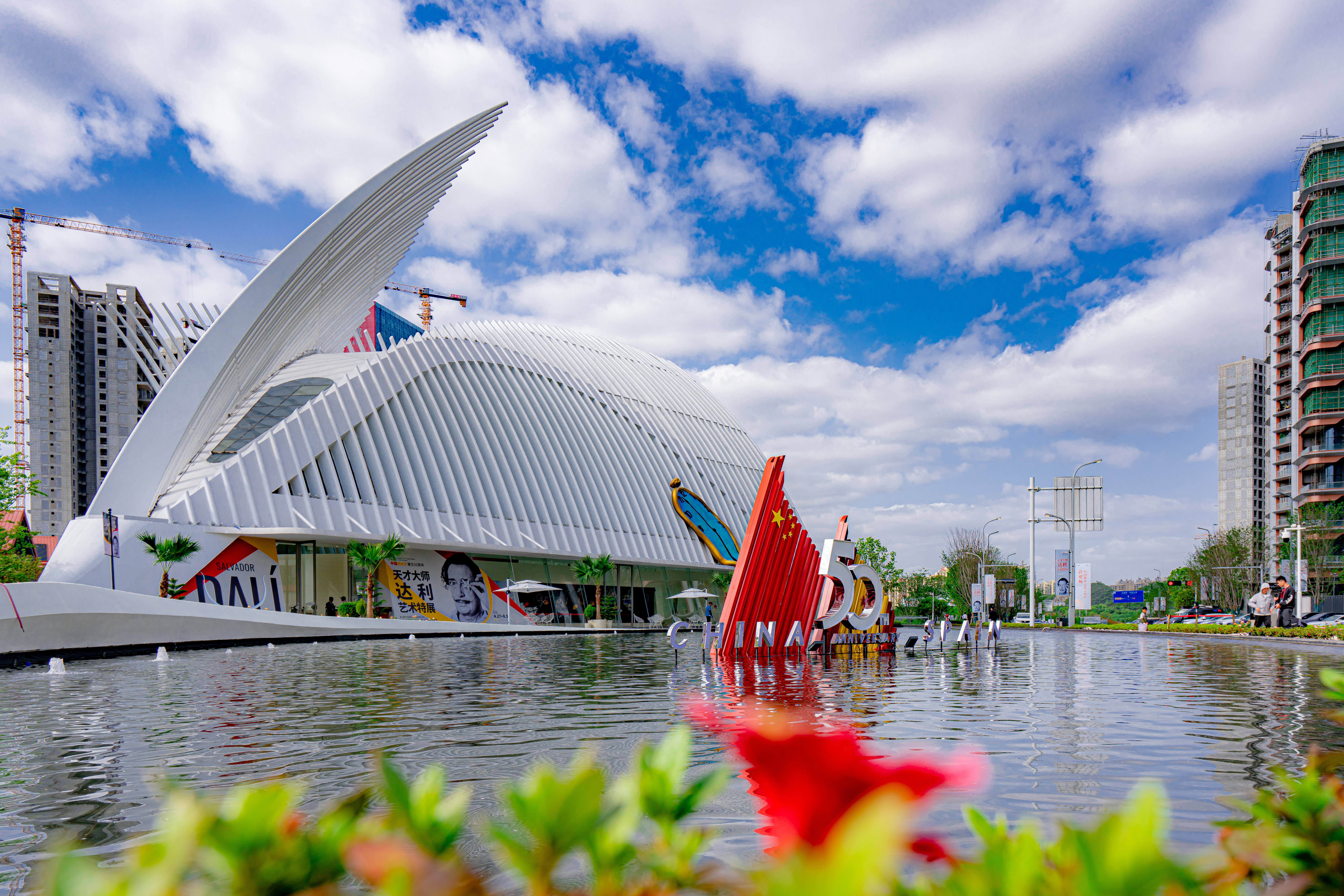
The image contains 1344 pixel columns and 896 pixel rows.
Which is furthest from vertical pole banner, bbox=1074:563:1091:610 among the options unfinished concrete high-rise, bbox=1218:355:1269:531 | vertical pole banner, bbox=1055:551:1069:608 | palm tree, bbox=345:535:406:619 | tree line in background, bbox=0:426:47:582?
unfinished concrete high-rise, bbox=1218:355:1269:531

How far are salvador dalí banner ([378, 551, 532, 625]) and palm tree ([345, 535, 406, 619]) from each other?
52.9 inches

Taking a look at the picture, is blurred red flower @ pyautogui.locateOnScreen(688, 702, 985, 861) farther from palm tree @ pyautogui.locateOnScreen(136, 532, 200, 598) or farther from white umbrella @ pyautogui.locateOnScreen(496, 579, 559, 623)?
white umbrella @ pyautogui.locateOnScreen(496, 579, 559, 623)

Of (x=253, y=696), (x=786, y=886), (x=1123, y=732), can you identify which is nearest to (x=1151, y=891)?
(x=786, y=886)

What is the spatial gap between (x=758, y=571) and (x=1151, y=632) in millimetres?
30087

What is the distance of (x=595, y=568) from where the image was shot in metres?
47.3

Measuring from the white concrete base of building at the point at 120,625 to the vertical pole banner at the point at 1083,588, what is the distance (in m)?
38.9

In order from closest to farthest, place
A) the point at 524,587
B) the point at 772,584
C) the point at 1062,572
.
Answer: the point at 772,584, the point at 524,587, the point at 1062,572

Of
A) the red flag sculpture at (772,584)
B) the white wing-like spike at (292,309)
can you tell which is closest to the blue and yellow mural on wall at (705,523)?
the white wing-like spike at (292,309)

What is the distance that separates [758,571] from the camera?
840 inches

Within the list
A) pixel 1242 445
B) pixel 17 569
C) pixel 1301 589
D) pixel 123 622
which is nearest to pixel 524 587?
pixel 123 622

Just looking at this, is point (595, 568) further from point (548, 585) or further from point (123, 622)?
point (123, 622)

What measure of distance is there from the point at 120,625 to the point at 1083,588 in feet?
154

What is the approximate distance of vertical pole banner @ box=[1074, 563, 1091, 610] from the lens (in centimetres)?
5016

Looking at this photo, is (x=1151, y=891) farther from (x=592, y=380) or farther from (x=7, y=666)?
(x=592, y=380)
